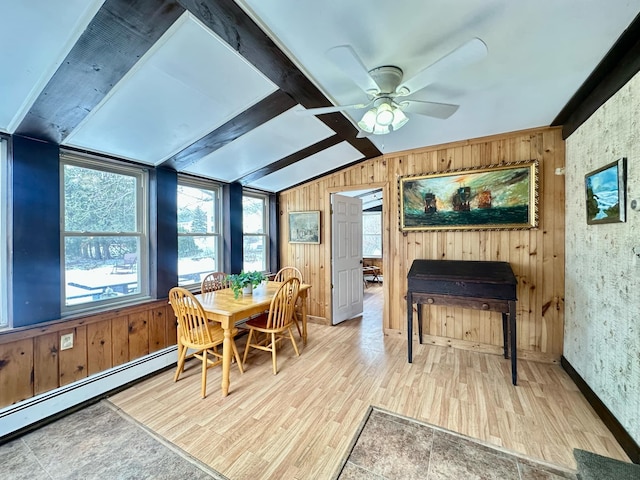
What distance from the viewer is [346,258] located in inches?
170

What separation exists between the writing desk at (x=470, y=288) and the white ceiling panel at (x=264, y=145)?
184 centimetres

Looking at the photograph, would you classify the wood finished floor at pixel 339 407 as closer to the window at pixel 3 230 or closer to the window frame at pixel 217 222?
the window at pixel 3 230

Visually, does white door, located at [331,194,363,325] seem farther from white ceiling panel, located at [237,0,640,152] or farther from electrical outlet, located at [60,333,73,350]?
electrical outlet, located at [60,333,73,350]

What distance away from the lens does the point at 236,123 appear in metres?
2.26

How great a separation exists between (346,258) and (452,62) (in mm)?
3218

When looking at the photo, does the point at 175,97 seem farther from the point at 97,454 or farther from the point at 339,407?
the point at 339,407

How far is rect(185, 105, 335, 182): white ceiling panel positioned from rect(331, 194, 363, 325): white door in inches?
50.2

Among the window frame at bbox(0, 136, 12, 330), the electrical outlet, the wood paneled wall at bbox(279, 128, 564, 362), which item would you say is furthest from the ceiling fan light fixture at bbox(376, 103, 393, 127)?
the electrical outlet

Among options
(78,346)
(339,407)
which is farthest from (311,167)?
(78,346)

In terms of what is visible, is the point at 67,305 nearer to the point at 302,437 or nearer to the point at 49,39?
the point at 49,39

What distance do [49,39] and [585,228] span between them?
12.4 ft

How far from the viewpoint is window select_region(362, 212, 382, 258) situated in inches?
308

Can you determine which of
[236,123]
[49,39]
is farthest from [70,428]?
[236,123]

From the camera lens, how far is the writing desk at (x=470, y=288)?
7.86ft
